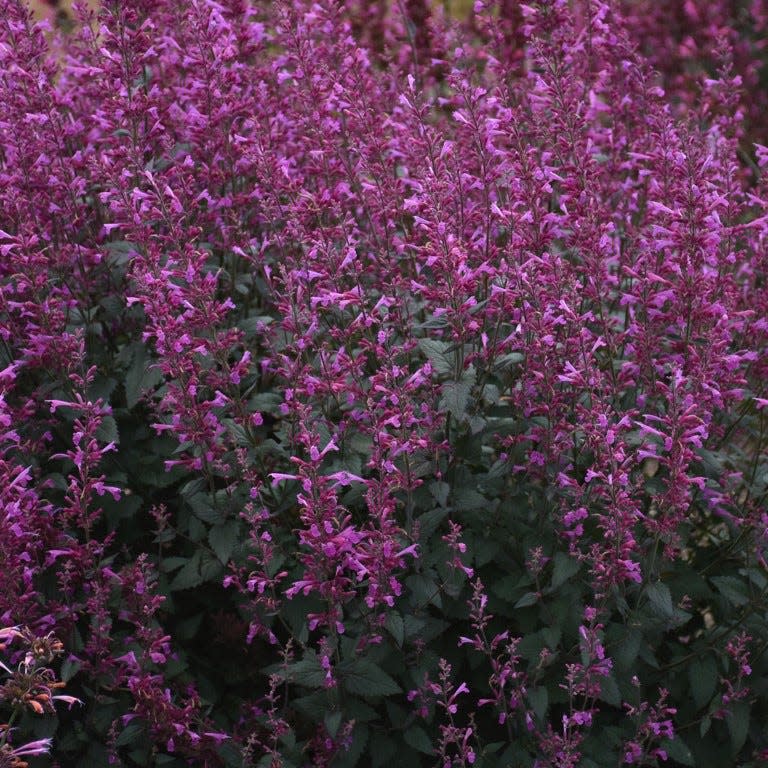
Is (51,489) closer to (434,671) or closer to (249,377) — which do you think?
(249,377)

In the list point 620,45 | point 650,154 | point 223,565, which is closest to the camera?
point 223,565

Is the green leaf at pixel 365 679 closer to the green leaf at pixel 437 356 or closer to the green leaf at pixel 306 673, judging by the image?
the green leaf at pixel 306 673

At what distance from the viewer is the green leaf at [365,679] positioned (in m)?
3.59

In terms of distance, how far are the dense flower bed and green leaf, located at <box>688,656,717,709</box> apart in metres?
0.02

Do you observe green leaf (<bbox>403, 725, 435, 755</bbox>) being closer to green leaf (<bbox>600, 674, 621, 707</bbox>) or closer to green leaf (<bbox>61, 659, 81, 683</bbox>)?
green leaf (<bbox>600, 674, 621, 707</bbox>)

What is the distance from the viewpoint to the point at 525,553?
158 inches

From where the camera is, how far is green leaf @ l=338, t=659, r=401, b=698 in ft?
11.8

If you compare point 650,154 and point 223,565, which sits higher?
point 650,154

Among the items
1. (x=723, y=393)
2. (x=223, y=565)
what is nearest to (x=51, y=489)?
(x=223, y=565)

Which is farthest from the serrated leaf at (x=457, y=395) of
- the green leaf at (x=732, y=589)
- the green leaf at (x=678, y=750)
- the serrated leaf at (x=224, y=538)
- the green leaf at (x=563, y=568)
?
the green leaf at (x=678, y=750)

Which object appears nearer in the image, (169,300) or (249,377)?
(169,300)

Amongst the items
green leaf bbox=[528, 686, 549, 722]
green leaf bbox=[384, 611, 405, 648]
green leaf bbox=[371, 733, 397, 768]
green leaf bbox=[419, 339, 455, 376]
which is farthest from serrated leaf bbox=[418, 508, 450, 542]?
green leaf bbox=[371, 733, 397, 768]

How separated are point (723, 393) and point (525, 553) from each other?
38.8 inches

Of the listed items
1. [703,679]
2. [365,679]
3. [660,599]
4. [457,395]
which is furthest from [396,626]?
[703,679]
